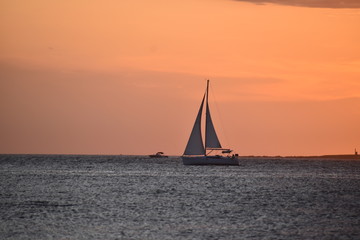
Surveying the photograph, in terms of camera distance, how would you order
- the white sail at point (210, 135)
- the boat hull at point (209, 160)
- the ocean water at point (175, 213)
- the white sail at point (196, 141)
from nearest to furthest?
the ocean water at point (175, 213), the white sail at point (196, 141), the white sail at point (210, 135), the boat hull at point (209, 160)

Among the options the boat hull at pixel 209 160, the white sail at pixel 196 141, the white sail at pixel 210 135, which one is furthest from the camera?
the boat hull at pixel 209 160

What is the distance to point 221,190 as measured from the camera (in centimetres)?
9394

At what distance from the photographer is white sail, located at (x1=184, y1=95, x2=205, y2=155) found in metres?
143

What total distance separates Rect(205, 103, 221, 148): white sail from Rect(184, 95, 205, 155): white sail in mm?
1439

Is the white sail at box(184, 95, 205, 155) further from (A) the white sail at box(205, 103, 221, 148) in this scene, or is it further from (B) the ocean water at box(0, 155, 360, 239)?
(B) the ocean water at box(0, 155, 360, 239)

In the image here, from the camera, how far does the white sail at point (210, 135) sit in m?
146

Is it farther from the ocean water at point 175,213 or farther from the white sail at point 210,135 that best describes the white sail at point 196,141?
the ocean water at point 175,213

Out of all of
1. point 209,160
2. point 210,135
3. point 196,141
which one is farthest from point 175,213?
point 209,160

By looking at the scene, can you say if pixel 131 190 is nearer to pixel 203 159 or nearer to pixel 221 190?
pixel 221 190

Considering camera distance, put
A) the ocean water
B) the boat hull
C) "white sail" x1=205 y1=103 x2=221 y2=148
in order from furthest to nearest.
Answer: the boat hull
"white sail" x1=205 y1=103 x2=221 y2=148
the ocean water

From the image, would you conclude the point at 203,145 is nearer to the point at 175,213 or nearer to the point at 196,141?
the point at 196,141

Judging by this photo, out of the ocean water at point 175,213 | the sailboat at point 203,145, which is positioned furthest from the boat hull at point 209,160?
the ocean water at point 175,213

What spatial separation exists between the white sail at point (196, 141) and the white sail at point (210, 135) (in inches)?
56.6

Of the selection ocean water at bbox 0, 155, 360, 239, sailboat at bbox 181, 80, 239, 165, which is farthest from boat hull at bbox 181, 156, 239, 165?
ocean water at bbox 0, 155, 360, 239
